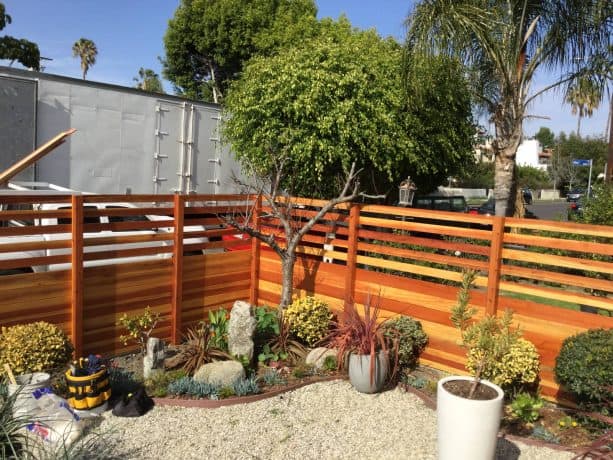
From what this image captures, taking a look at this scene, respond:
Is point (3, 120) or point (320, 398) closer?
point (320, 398)

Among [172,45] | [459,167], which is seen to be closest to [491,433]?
[459,167]

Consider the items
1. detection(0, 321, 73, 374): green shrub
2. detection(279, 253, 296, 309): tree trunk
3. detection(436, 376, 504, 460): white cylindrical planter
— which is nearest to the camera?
detection(436, 376, 504, 460): white cylindrical planter

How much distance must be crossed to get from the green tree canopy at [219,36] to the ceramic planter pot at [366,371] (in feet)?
69.1

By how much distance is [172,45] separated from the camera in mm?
33062

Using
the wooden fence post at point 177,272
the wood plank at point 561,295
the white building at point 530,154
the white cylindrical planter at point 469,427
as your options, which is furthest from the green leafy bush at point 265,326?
the white building at point 530,154

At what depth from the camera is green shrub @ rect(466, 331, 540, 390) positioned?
5469mm

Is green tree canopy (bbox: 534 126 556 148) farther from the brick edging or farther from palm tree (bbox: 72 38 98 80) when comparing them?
the brick edging

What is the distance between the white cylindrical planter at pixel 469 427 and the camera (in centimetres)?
411

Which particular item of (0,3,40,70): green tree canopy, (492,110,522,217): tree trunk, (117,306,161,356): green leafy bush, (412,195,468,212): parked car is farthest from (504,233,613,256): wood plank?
(0,3,40,70): green tree canopy

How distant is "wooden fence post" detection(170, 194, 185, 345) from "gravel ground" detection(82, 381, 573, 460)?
6.62 feet

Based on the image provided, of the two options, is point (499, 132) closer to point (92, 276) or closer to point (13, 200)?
point (92, 276)

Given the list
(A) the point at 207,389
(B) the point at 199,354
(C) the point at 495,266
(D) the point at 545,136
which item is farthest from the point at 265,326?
(D) the point at 545,136

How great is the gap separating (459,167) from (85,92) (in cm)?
962

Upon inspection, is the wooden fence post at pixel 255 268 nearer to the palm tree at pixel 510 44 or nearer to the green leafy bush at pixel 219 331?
the green leafy bush at pixel 219 331
